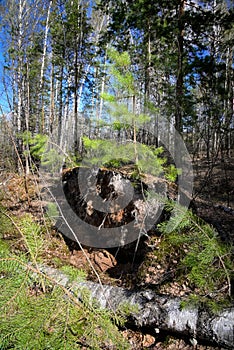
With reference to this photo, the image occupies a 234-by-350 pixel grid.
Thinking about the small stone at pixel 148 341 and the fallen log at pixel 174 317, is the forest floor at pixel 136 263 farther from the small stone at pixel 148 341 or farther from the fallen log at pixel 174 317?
the fallen log at pixel 174 317

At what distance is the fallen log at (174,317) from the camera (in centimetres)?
194

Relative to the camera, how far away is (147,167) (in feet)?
11.8

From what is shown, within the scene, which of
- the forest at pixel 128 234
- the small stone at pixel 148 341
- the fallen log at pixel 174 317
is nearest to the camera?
the forest at pixel 128 234

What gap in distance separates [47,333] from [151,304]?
142 cm

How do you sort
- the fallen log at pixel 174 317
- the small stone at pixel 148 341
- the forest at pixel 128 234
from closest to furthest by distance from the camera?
1. the forest at pixel 128 234
2. the fallen log at pixel 174 317
3. the small stone at pixel 148 341

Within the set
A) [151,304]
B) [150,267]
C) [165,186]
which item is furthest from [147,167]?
[151,304]

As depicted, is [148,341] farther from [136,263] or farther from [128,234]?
[128,234]

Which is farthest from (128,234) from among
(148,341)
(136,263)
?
(148,341)

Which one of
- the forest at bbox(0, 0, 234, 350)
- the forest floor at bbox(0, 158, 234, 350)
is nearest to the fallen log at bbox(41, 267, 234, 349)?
the forest at bbox(0, 0, 234, 350)

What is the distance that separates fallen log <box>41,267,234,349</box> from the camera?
194 centimetres

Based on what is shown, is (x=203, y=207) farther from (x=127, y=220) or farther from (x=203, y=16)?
(x=203, y=16)

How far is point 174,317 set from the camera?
2.22 meters

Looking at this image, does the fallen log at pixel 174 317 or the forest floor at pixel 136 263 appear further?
the forest floor at pixel 136 263

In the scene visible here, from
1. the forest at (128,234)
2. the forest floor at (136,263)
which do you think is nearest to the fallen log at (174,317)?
the forest at (128,234)
